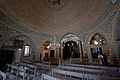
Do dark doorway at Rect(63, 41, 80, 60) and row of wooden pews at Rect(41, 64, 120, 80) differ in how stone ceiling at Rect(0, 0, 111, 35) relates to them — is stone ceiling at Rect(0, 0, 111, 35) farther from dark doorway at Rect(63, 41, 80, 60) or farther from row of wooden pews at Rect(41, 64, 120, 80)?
row of wooden pews at Rect(41, 64, 120, 80)

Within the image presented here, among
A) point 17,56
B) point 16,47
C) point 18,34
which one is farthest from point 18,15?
point 17,56

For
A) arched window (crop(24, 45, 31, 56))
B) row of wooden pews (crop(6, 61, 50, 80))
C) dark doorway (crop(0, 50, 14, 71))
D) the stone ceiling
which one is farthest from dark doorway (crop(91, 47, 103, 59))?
dark doorway (crop(0, 50, 14, 71))

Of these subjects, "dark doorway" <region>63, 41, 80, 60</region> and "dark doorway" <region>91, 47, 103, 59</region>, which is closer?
"dark doorway" <region>91, 47, 103, 59</region>

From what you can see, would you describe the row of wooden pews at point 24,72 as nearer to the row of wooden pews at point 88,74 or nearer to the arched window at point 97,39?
the row of wooden pews at point 88,74

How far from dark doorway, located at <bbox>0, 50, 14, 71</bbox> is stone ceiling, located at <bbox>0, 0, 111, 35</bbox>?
167 inches

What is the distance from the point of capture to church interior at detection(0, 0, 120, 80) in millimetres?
7387

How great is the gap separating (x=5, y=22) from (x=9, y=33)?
1.35 m

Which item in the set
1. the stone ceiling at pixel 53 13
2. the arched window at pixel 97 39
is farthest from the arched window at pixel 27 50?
the arched window at pixel 97 39

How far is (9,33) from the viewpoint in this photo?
907 centimetres

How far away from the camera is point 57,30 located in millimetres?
13875

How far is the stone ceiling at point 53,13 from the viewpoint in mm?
9000

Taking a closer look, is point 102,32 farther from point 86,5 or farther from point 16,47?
point 16,47

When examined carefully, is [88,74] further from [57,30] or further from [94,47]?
[57,30]

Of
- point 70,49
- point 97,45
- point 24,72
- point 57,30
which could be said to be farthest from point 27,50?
point 97,45
